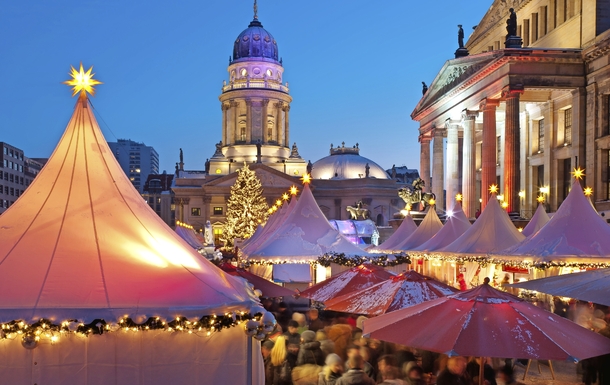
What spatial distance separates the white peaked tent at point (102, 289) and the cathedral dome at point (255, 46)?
324 ft

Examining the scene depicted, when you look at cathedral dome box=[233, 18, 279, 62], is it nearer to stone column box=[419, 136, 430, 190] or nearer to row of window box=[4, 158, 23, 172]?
row of window box=[4, 158, 23, 172]

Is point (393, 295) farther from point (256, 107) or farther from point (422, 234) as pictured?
point (256, 107)

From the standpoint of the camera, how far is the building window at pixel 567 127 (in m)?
43.3

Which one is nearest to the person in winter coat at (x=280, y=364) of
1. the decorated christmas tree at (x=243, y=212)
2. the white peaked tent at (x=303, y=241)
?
the white peaked tent at (x=303, y=241)

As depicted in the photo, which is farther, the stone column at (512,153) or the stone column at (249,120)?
the stone column at (249,120)

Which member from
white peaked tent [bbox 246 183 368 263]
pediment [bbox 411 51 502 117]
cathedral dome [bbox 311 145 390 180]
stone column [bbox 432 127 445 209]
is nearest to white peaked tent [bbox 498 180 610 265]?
white peaked tent [bbox 246 183 368 263]

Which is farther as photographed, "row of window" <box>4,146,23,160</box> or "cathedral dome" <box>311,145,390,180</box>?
"cathedral dome" <box>311,145,390,180</box>

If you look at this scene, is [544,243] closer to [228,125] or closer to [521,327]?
[521,327]

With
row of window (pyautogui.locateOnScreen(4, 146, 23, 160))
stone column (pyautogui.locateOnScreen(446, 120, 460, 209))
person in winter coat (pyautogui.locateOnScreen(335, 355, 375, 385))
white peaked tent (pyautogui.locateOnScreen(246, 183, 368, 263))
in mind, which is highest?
row of window (pyautogui.locateOnScreen(4, 146, 23, 160))

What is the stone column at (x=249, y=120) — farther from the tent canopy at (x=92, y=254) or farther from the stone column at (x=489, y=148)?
the tent canopy at (x=92, y=254)

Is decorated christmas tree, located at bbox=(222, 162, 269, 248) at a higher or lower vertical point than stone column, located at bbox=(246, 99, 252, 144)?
lower

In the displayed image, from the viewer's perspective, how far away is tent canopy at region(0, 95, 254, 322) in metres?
8.02

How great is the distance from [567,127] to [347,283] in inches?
1256

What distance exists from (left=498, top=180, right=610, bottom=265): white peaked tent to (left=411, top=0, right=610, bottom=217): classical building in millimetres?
16646
